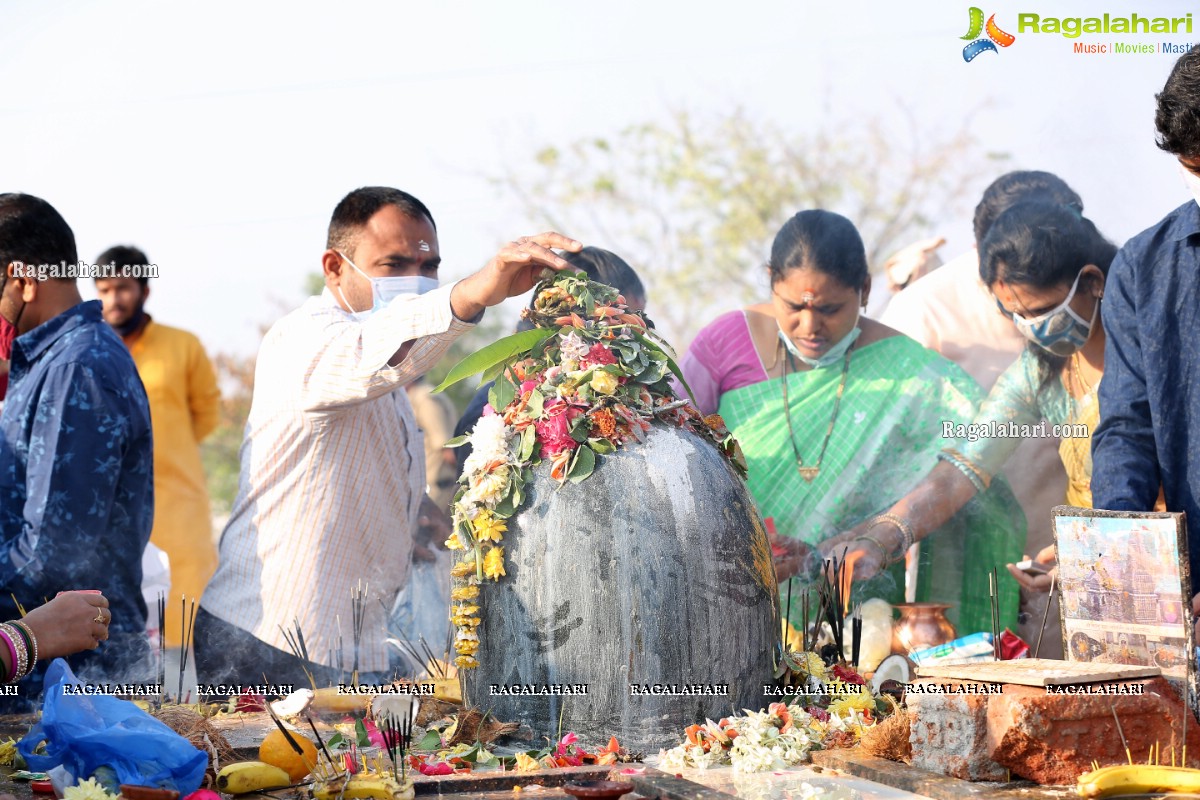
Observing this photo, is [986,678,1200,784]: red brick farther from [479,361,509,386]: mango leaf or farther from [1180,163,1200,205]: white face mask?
[479,361,509,386]: mango leaf

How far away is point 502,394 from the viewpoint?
411 cm

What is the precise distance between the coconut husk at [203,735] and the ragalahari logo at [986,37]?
555 centimetres

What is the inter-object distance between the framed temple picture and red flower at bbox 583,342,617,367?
1381 millimetres

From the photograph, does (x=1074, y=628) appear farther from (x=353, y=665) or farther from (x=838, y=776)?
(x=353, y=665)

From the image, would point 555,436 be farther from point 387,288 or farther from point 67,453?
point 67,453

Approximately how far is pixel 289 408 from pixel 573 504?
4.75ft

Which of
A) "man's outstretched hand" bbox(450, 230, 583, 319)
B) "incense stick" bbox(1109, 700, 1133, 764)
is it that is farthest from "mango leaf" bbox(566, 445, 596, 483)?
"incense stick" bbox(1109, 700, 1133, 764)

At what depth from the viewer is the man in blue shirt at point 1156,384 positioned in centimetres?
402

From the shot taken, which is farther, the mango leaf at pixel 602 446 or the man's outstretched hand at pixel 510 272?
the man's outstretched hand at pixel 510 272

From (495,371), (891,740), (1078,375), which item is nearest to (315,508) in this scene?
(495,371)

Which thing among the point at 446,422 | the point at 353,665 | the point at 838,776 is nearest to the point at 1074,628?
the point at 838,776

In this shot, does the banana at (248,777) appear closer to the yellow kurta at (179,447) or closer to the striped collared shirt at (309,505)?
the striped collared shirt at (309,505)

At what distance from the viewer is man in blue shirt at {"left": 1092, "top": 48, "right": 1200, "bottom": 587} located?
402cm

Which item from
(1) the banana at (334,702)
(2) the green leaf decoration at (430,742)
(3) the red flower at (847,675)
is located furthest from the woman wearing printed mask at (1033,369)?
(2) the green leaf decoration at (430,742)
